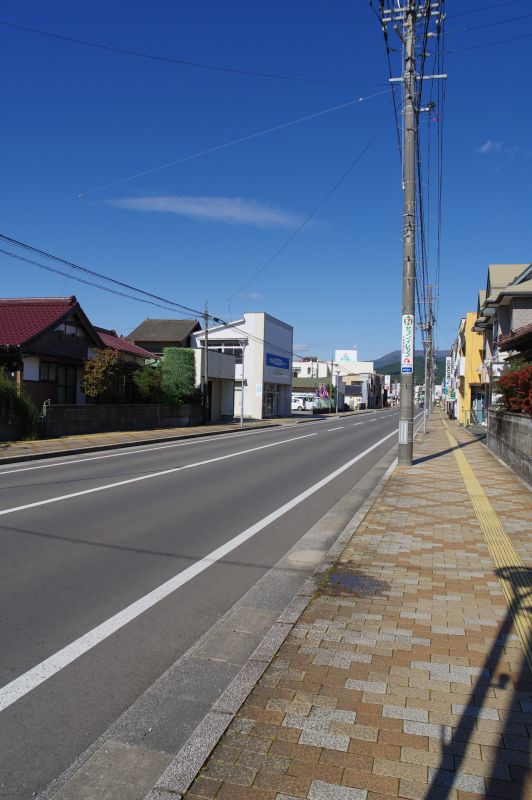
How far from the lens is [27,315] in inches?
1085

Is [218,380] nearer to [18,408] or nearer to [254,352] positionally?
[254,352]

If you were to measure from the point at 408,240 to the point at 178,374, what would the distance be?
20.4 m

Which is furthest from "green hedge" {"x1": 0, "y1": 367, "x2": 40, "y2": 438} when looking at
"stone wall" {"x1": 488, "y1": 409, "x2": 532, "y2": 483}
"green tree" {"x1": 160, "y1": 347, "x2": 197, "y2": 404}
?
"stone wall" {"x1": 488, "y1": 409, "x2": 532, "y2": 483}

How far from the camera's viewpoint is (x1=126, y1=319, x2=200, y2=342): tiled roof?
59219 mm

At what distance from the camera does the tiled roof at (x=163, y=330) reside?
59.2 meters

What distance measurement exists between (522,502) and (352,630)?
672cm

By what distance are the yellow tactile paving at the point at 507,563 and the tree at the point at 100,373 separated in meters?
19.3

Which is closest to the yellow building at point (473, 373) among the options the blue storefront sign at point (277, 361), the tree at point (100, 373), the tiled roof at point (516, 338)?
the blue storefront sign at point (277, 361)

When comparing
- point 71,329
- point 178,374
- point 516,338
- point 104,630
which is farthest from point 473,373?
point 104,630

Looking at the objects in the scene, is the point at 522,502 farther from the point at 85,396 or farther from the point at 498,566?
the point at 85,396

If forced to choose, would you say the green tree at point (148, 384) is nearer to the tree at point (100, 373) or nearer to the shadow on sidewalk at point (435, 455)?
the tree at point (100, 373)

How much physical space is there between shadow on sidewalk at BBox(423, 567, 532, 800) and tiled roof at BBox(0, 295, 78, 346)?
23.8m

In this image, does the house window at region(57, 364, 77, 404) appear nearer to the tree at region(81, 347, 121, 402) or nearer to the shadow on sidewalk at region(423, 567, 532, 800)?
the tree at region(81, 347, 121, 402)

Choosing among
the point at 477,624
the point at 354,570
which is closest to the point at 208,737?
the point at 477,624
